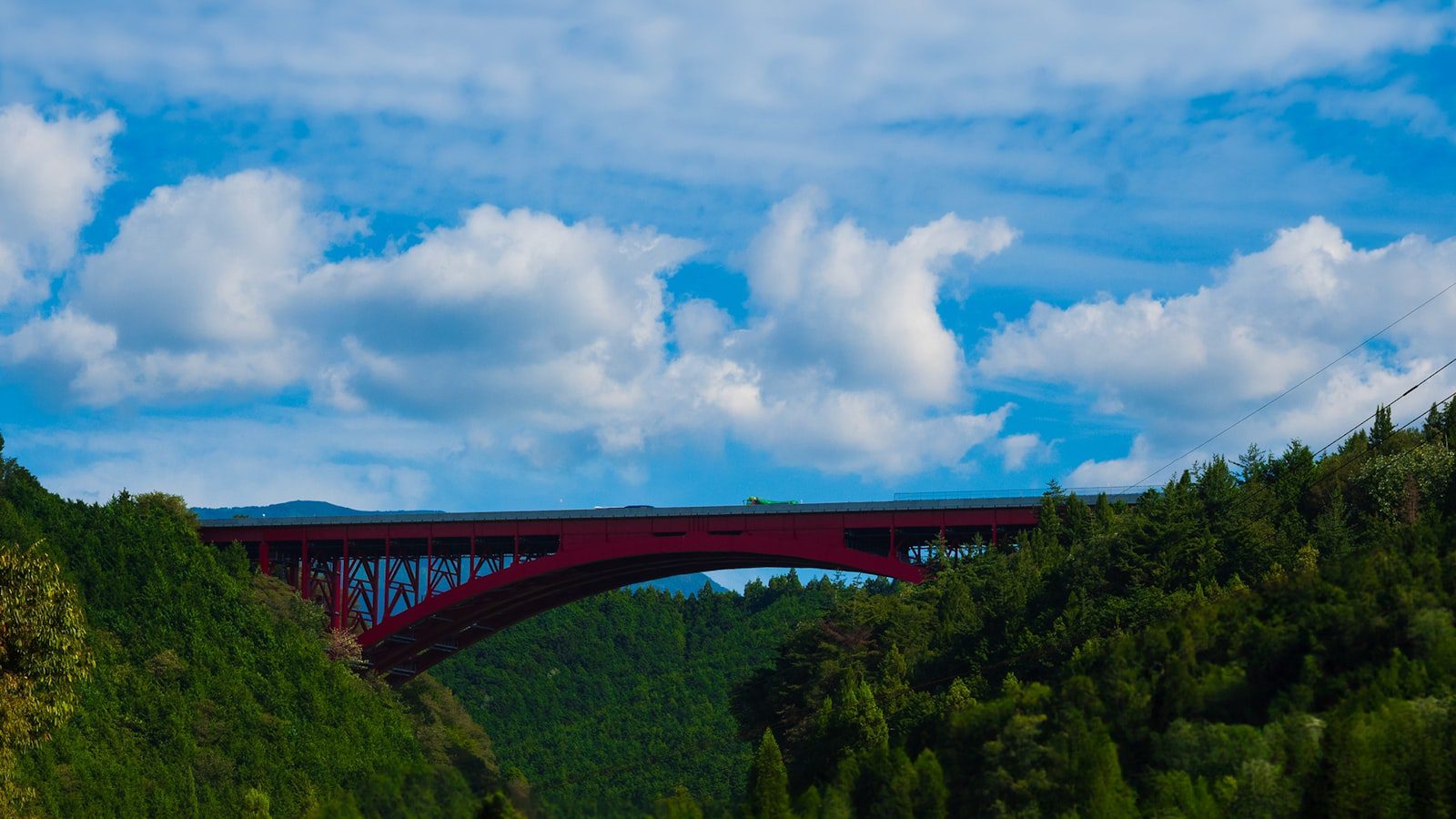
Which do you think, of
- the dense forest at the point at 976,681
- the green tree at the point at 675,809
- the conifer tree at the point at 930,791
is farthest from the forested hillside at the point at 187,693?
the green tree at the point at 675,809

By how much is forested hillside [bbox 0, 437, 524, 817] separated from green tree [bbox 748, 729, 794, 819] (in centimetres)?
1418

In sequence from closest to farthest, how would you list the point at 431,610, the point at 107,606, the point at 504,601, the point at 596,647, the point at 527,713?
the point at 107,606 < the point at 431,610 < the point at 504,601 < the point at 527,713 < the point at 596,647

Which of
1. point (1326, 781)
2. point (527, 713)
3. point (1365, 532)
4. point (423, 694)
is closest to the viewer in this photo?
point (1326, 781)

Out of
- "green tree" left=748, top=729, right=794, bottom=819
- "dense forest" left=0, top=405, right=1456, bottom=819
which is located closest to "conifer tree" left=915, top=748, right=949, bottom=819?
"dense forest" left=0, top=405, right=1456, bottom=819

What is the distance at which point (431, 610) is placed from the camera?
294ft

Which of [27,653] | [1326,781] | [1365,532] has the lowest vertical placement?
[1326,781]

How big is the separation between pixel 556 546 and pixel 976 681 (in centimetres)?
3525

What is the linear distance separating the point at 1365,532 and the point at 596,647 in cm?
9787

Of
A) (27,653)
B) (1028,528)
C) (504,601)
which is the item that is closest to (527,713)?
(504,601)

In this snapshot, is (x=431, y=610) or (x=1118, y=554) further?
(x=431, y=610)

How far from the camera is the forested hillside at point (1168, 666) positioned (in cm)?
4559

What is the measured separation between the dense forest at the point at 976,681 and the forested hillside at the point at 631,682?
25.7m

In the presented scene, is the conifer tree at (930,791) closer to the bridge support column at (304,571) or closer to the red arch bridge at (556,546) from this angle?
the red arch bridge at (556,546)

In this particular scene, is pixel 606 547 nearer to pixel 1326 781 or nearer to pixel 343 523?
pixel 343 523
